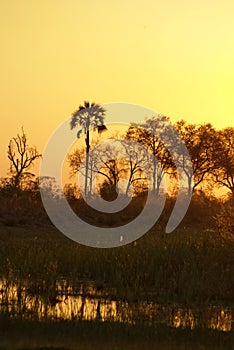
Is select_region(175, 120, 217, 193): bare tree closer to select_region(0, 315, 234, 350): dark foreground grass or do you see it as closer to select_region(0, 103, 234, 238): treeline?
select_region(0, 103, 234, 238): treeline

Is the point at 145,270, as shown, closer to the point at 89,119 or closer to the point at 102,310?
the point at 102,310

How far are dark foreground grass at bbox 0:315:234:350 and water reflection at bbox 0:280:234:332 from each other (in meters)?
0.45

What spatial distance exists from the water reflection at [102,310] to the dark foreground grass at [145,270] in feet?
1.43

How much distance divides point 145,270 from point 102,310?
4265 millimetres

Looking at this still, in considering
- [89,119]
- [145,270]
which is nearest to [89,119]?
[89,119]

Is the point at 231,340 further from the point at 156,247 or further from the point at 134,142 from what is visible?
the point at 134,142

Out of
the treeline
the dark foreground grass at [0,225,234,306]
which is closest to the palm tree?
the treeline

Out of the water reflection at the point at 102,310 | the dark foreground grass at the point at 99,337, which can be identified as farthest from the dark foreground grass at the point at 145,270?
the dark foreground grass at the point at 99,337

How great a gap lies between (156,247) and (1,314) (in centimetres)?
904

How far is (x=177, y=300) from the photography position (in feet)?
49.7

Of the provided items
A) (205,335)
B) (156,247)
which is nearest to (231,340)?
(205,335)

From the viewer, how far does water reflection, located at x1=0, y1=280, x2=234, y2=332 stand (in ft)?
42.3

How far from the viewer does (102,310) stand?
13.8 meters

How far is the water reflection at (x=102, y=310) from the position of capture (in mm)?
12906
